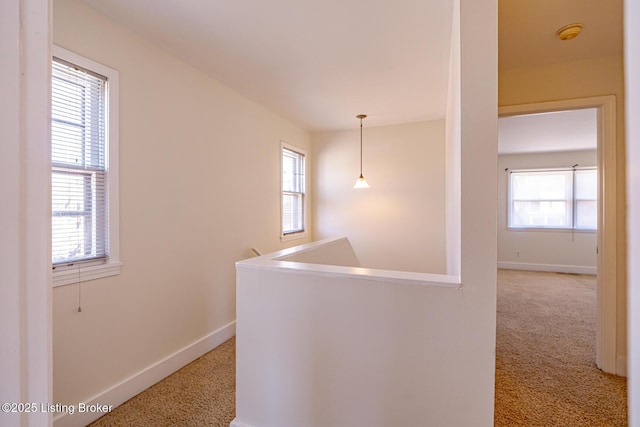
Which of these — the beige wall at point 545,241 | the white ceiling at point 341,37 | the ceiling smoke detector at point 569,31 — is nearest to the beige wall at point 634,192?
the white ceiling at point 341,37

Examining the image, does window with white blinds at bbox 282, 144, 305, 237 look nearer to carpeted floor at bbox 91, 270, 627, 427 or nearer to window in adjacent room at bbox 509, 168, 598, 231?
carpeted floor at bbox 91, 270, 627, 427

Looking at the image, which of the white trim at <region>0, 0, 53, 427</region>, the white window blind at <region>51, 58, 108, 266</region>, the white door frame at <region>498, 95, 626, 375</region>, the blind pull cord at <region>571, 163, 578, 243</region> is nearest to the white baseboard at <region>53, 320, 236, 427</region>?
the white window blind at <region>51, 58, 108, 266</region>

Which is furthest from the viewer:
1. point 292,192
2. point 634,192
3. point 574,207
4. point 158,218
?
point 574,207

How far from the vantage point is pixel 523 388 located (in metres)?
2.10

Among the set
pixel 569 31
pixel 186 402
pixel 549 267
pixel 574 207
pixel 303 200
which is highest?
pixel 569 31

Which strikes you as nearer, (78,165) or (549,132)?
(78,165)

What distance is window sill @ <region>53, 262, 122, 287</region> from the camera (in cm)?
167

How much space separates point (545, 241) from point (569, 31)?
5469 millimetres

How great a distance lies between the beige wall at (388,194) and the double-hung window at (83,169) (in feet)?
10.2

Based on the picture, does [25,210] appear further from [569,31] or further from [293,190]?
[293,190]

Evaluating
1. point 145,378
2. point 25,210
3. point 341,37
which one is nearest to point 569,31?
point 341,37

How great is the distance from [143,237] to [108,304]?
489mm

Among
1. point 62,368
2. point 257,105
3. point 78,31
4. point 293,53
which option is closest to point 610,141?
point 293,53

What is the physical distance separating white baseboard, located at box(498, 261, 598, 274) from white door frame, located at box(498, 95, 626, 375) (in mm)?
4293
